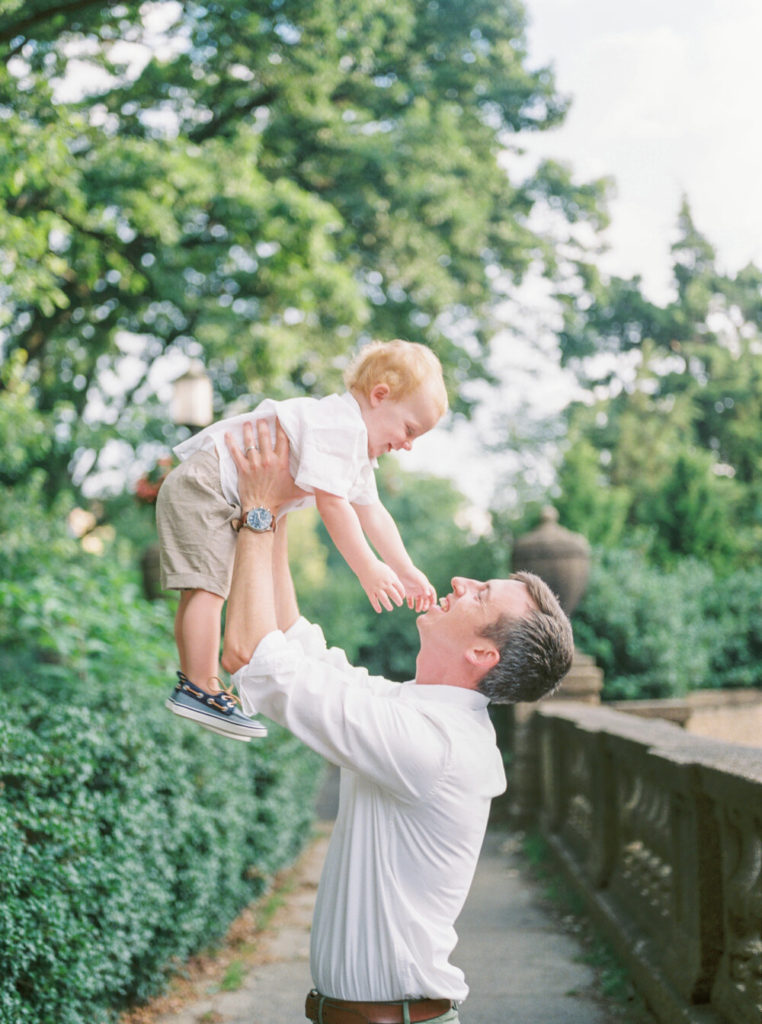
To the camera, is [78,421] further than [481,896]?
Yes

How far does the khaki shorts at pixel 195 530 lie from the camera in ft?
8.29

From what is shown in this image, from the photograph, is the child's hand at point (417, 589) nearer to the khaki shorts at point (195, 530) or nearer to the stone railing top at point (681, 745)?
the khaki shorts at point (195, 530)

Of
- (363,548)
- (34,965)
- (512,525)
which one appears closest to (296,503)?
(363,548)

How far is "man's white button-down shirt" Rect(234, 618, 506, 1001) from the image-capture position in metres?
2.20

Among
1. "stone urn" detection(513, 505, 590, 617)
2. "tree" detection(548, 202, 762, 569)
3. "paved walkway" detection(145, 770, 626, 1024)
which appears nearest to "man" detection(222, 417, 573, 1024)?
"paved walkway" detection(145, 770, 626, 1024)

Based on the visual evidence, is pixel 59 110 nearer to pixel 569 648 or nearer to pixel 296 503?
pixel 296 503

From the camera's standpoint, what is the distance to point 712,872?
4.27 metres

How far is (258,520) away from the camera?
2357 millimetres

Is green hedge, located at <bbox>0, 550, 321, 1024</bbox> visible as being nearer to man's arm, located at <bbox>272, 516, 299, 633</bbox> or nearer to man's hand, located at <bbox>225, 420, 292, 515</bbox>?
man's arm, located at <bbox>272, 516, 299, 633</bbox>

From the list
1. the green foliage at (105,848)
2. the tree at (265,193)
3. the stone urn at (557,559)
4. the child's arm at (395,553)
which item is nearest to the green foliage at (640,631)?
the stone urn at (557,559)

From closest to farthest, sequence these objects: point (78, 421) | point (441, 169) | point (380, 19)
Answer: point (380, 19), point (441, 169), point (78, 421)

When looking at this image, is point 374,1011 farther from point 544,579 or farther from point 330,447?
point 544,579

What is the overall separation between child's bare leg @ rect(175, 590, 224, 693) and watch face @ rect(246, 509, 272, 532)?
298 mm

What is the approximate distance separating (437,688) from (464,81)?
47.5 ft
